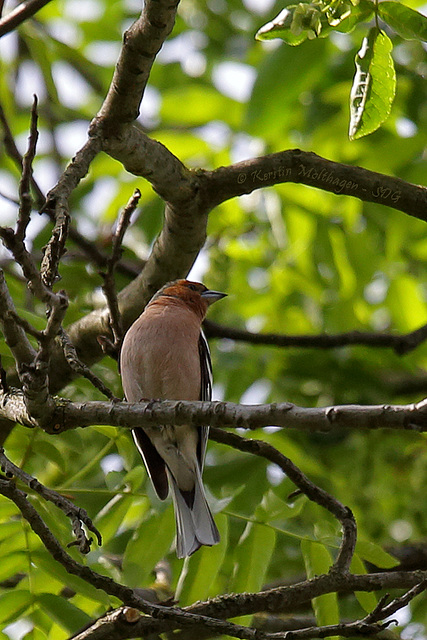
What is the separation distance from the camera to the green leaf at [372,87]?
329cm

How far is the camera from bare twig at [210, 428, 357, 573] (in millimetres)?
3895

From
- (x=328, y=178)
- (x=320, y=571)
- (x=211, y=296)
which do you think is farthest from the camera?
(x=211, y=296)

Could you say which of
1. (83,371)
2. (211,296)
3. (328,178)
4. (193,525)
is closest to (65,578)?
(193,525)

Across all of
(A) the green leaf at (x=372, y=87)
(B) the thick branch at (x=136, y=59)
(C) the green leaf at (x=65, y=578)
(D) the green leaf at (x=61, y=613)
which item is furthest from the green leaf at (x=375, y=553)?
(B) the thick branch at (x=136, y=59)

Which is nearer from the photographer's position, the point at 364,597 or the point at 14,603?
the point at 14,603

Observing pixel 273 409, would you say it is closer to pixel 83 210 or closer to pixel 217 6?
pixel 83 210

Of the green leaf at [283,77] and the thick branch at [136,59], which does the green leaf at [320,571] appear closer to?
the thick branch at [136,59]

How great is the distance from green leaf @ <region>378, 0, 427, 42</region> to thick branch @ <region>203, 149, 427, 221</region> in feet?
3.46

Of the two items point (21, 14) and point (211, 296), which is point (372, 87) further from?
point (211, 296)

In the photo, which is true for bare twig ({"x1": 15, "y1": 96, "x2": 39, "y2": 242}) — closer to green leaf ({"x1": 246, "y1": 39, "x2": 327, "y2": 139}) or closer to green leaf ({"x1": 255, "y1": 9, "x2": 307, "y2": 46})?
green leaf ({"x1": 255, "y1": 9, "x2": 307, "y2": 46})

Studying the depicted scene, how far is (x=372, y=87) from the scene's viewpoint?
10.9 ft

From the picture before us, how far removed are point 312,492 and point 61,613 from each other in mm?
1419

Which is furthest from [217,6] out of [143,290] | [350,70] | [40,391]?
[40,391]

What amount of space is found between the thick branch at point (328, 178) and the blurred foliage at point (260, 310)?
1.45 m
